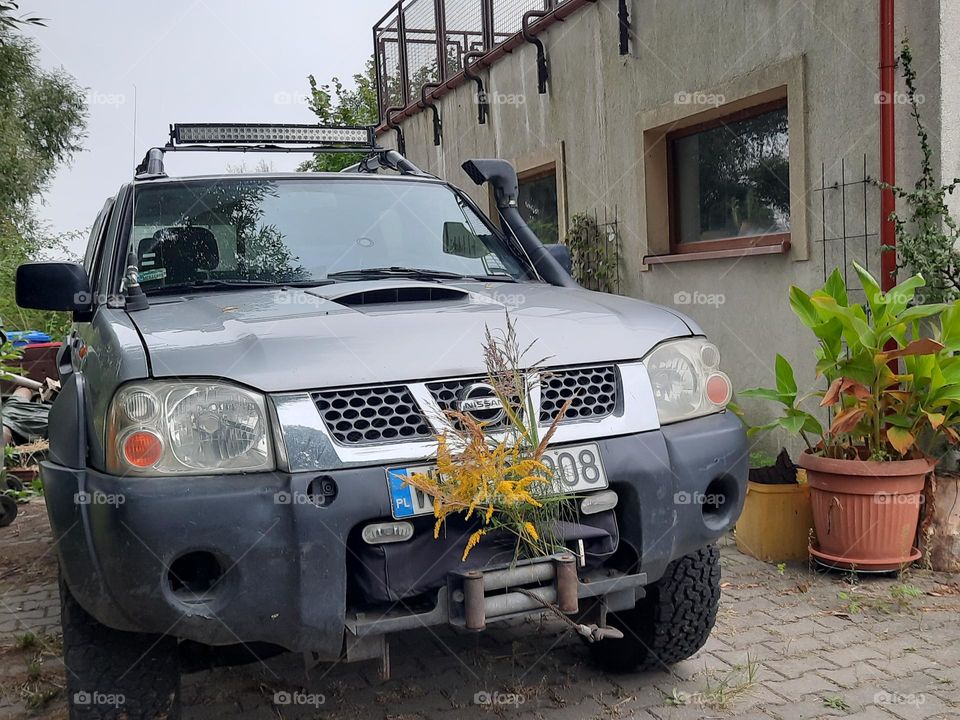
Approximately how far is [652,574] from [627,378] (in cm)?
58

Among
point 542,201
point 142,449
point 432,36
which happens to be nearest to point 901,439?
point 142,449

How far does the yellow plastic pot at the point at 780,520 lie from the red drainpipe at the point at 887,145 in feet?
4.28

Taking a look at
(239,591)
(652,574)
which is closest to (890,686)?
(652,574)

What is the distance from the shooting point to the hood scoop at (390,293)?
296 centimetres

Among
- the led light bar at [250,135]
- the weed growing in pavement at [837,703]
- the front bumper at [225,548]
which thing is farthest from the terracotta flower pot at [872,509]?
the led light bar at [250,135]

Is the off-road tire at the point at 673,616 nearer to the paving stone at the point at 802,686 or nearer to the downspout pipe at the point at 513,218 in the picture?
the paving stone at the point at 802,686

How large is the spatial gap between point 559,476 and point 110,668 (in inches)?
53.4

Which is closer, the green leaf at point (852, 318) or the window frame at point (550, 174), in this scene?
→ the green leaf at point (852, 318)

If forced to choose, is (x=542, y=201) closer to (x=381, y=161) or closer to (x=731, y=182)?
(x=731, y=182)

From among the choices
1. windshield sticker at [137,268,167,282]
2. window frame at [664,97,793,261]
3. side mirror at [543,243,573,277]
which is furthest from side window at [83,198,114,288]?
window frame at [664,97,793,261]

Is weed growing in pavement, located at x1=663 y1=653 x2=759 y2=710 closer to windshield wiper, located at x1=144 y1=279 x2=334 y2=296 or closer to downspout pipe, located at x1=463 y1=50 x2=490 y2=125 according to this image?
windshield wiper, located at x1=144 y1=279 x2=334 y2=296

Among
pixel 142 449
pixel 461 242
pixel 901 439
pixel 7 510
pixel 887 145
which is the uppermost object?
pixel 887 145

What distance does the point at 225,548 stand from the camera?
2.24 meters

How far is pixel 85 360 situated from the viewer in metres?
2.81
